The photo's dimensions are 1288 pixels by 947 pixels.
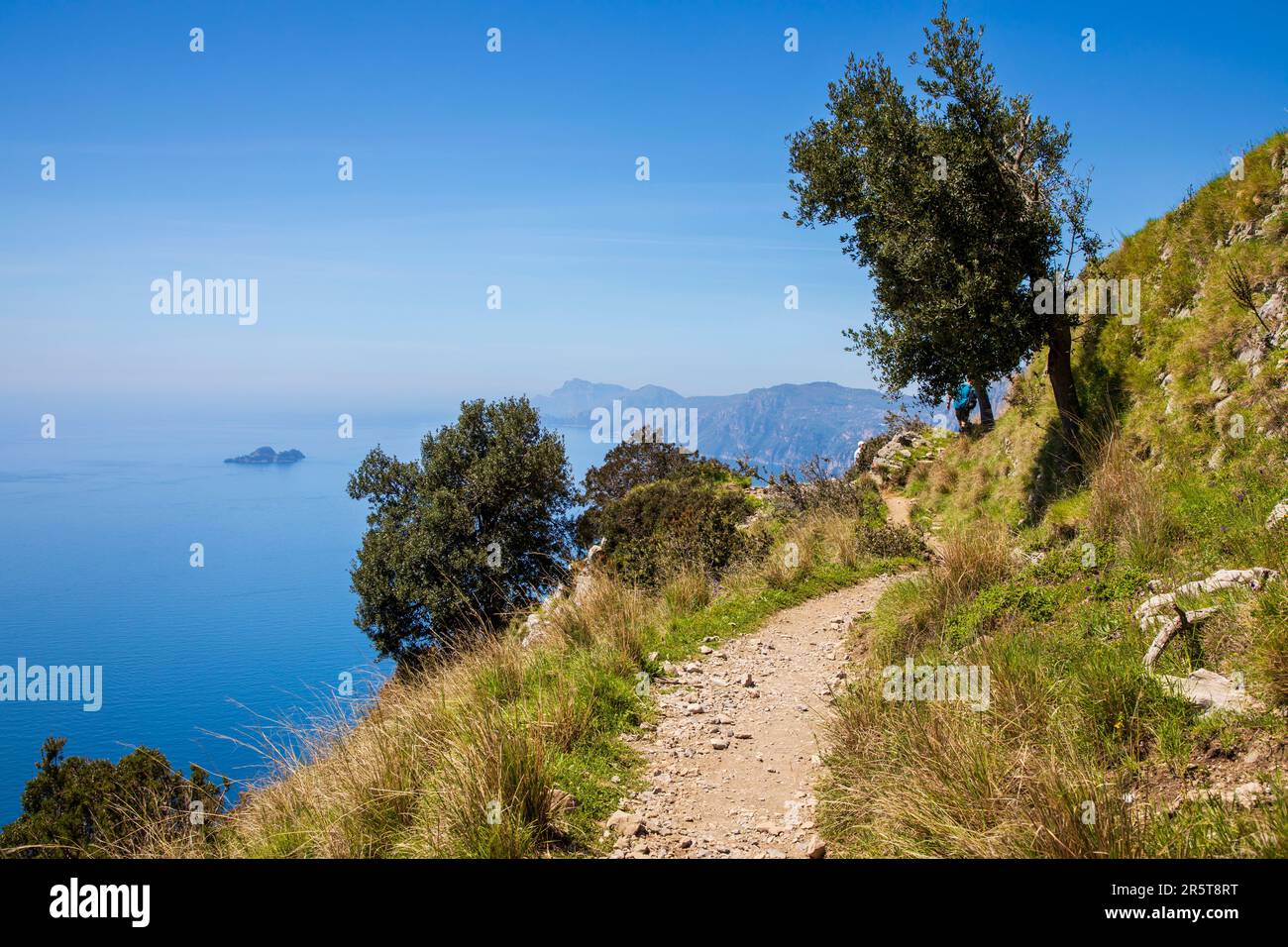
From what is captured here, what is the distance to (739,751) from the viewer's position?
650cm

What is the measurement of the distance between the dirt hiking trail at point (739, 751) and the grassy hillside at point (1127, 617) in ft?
1.58

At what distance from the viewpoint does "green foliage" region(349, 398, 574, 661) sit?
27.5m

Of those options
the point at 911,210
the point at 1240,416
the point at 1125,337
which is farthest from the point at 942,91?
the point at 1240,416

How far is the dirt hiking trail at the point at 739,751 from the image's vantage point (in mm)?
4887

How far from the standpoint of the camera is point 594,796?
17.8 feet

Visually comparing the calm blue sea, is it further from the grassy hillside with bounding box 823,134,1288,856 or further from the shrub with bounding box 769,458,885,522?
the shrub with bounding box 769,458,885,522

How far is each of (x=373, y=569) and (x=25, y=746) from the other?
56515mm

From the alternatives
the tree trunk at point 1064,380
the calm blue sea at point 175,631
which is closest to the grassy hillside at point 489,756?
the calm blue sea at point 175,631

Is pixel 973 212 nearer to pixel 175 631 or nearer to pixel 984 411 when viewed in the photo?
pixel 984 411

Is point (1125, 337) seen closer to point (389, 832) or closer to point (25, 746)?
point (389, 832)

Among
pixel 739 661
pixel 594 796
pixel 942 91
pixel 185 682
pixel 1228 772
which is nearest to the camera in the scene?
pixel 1228 772

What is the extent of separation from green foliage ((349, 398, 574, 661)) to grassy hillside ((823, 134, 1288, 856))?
749 inches

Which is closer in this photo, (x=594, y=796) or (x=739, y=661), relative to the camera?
(x=594, y=796)

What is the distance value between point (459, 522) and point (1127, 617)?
25449mm
